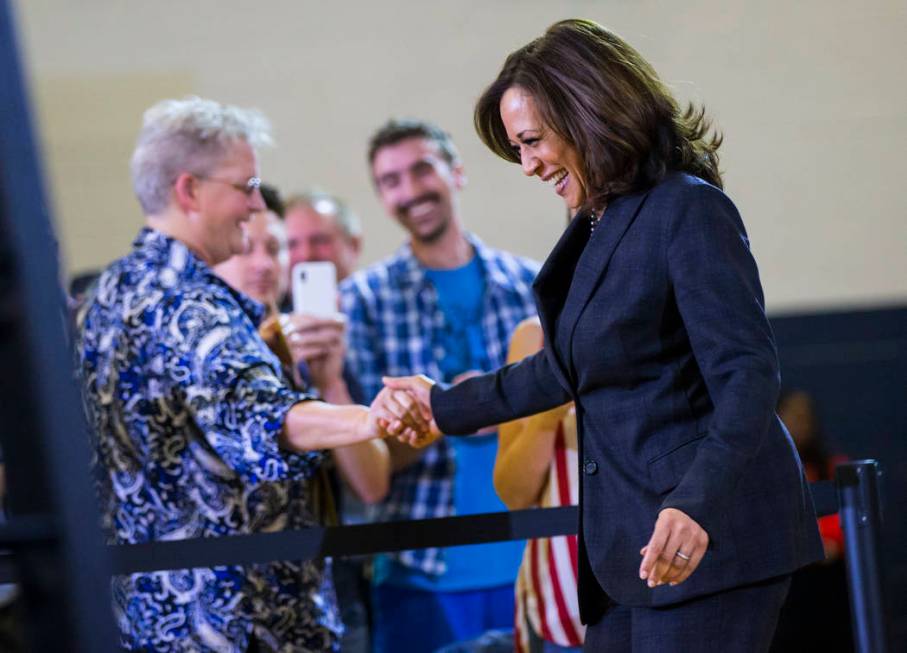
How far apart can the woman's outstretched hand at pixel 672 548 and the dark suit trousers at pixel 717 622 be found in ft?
0.40

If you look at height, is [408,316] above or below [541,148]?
below

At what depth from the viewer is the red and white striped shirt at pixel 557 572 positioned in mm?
2404

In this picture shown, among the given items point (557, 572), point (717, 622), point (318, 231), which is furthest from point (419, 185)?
point (717, 622)

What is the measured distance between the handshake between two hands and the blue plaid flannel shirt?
134cm

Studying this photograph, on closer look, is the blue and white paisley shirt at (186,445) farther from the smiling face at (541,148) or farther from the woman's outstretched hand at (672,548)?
the woman's outstretched hand at (672,548)

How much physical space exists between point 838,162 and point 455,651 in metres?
3.57

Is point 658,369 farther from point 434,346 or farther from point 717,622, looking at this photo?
point 434,346

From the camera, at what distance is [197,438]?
7.48 feet

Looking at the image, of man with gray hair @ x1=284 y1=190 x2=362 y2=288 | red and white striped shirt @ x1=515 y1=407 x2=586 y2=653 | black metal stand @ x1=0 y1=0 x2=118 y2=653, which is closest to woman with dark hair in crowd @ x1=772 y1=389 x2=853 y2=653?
red and white striped shirt @ x1=515 y1=407 x2=586 y2=653

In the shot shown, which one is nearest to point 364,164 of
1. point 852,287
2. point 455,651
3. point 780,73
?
point 780,73

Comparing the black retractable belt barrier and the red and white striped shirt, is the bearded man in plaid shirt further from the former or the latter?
the black retractable belt barrier

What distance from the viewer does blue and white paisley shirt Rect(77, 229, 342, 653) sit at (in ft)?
7.25

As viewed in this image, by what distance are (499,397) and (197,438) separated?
0.58 meters

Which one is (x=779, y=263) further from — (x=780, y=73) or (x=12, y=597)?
(x=12, y=597)
